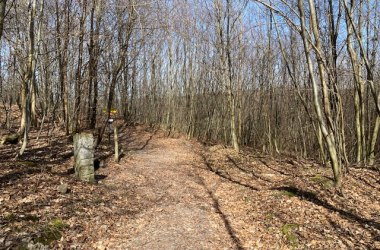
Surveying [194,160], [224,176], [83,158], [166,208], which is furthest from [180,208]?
[194,160]

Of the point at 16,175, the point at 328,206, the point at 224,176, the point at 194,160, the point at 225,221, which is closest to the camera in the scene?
the point at 225,221

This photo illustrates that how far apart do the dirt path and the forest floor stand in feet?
0.06

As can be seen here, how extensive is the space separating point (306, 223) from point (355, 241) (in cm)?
91

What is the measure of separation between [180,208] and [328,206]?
125 inches

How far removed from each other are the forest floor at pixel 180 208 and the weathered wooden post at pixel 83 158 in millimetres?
278

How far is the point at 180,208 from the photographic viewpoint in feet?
22.5

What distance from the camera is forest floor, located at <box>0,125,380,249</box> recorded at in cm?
498

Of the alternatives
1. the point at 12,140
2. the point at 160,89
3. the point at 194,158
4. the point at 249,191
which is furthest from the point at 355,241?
the point at 160,89

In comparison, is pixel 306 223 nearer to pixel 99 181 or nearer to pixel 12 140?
pixel 99 181

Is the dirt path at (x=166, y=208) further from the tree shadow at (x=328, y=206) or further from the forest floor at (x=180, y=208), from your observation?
the tree shadow at (x=328, y=206)

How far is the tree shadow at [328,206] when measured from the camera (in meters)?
5.52

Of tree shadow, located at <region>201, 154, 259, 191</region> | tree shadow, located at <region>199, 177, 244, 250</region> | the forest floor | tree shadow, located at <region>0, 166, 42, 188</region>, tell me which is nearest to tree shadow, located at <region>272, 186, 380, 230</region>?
the forest floor

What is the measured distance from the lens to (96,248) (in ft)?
15.7

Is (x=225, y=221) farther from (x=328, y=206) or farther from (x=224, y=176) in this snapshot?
(x=224, y=176)
